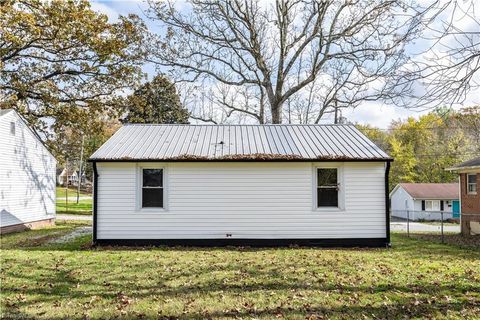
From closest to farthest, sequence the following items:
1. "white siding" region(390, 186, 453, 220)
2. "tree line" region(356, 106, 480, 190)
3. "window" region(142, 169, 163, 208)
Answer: "window" region(142, 169, 163, 208) < "white siding" region(390, 186, 453, 220) < "tree line" region(356, 106, 480, 190)

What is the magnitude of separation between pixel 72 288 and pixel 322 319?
13.9 feet

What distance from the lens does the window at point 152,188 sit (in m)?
11.6

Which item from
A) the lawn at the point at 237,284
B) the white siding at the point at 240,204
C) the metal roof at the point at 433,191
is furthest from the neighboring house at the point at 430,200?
the lawn at the point at 237,284

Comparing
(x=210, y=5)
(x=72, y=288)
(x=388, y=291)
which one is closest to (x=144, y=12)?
(x=210, y=5)

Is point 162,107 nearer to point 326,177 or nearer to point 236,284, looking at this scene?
point 326,177

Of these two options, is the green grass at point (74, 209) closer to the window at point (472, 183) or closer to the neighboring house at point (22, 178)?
the neighboring house at point (22, 178)

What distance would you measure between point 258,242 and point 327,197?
2549 millimetres

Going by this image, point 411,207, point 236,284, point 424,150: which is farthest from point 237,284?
point 424,150

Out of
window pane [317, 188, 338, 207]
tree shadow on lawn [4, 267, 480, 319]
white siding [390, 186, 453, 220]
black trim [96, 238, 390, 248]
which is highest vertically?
window pane [317, 188, 338, 207]

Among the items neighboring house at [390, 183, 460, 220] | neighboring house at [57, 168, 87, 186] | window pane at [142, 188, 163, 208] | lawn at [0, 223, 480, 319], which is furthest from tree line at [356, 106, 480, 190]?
neighboring house at [57, 168, 87, 186]

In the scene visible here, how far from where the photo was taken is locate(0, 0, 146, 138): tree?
722 inches

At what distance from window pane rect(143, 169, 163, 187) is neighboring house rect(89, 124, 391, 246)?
30 millimetres

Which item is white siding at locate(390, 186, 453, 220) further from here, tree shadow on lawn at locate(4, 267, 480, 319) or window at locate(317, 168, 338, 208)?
tree shadow on lawn at locate(4, 267, 480, 319)

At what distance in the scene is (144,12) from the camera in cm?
1995
